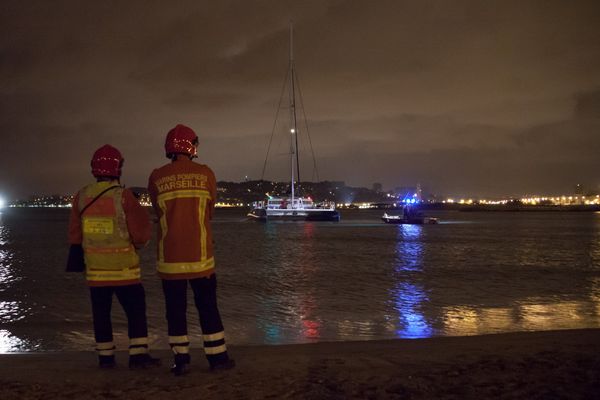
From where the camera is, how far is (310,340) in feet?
28.2

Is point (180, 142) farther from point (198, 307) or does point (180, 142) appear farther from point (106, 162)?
point (198, 307)

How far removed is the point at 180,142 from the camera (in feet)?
17.3

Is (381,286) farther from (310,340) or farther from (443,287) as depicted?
(310,340)

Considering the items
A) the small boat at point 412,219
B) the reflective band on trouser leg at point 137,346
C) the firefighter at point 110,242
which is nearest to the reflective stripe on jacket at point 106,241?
the firefighter at point 110,242

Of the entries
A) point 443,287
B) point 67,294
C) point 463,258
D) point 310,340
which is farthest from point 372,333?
point 463,258

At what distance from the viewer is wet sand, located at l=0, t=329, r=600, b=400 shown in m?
4.51

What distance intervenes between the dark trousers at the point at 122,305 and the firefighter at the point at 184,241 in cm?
45

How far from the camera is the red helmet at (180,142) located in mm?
5258

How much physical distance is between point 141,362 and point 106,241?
1.22 m

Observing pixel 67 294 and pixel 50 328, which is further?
pixel 67 294

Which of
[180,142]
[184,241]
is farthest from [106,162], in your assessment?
[184,241]

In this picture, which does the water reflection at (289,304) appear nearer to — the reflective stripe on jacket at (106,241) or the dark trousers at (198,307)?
the dark trousers at (198,307)

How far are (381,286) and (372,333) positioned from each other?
29.2ft

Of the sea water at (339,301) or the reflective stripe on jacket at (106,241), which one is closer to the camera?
the reflective stripe on jacket at (106,241)
